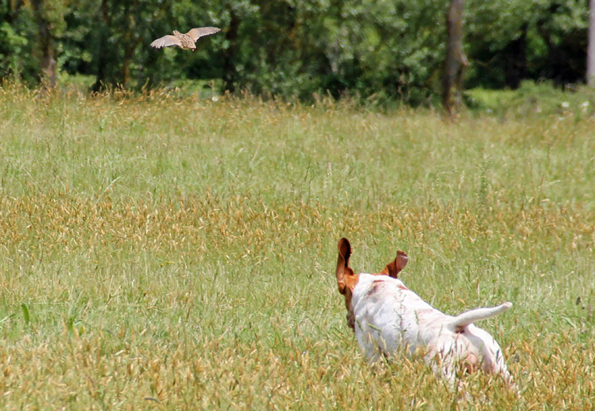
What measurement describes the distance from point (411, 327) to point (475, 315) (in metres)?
0.43

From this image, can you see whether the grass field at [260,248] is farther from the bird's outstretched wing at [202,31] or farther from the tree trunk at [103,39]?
the tree trunk at [103,39]

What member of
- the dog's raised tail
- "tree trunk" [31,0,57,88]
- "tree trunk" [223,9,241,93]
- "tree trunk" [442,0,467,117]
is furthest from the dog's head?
"tree trunk" [223,9,241,93]

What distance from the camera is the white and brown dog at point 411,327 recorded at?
2971mm

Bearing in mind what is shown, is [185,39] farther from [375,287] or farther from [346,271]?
[375,287]

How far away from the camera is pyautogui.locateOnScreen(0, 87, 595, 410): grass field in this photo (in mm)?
3041

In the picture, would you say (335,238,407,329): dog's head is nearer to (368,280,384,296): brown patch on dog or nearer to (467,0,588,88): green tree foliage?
(368,280,384,296): brown patch on dog

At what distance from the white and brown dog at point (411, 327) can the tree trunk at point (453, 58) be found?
9.98 m

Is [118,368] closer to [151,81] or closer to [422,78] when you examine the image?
[151,81]

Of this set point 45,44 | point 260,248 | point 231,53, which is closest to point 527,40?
point 231,53

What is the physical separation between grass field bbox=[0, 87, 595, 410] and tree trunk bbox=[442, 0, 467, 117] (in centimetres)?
329

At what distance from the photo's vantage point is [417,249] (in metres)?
5.90

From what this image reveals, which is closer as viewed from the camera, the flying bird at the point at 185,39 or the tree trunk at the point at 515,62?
the flying bird at the point at 185,39

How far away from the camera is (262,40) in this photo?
1836 centimetres

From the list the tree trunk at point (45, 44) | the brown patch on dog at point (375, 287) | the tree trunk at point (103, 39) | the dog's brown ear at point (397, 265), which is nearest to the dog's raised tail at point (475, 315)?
the brown patch on dog at point (375, 287)
